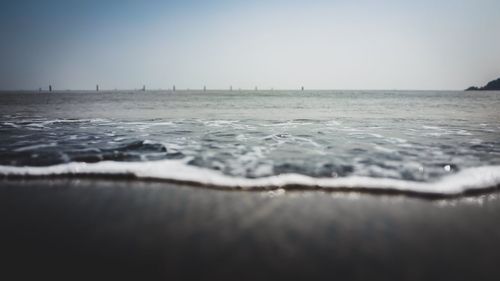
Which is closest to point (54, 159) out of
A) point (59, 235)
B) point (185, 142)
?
point (185, 142)

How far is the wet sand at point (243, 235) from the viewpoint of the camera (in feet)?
7.03

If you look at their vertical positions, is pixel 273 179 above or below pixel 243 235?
above

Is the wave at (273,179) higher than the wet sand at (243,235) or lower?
higher

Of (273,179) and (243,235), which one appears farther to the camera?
(273,179)

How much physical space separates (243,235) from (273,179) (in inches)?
66.1

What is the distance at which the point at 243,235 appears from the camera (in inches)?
105

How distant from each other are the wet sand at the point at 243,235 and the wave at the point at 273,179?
0.23m

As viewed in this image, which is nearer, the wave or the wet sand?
the wet sand

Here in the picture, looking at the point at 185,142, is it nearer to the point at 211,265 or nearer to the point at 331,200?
the point at 331,200

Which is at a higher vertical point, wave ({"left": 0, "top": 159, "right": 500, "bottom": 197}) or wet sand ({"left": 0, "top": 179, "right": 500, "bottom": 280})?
wave ({"left": 0, "top": 159, "right": 500, "bottom": 197})

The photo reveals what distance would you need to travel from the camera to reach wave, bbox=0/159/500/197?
391cm

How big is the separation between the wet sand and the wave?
0.75ft

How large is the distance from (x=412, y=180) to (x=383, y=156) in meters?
1.60

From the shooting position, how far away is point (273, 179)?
14.0 feet
